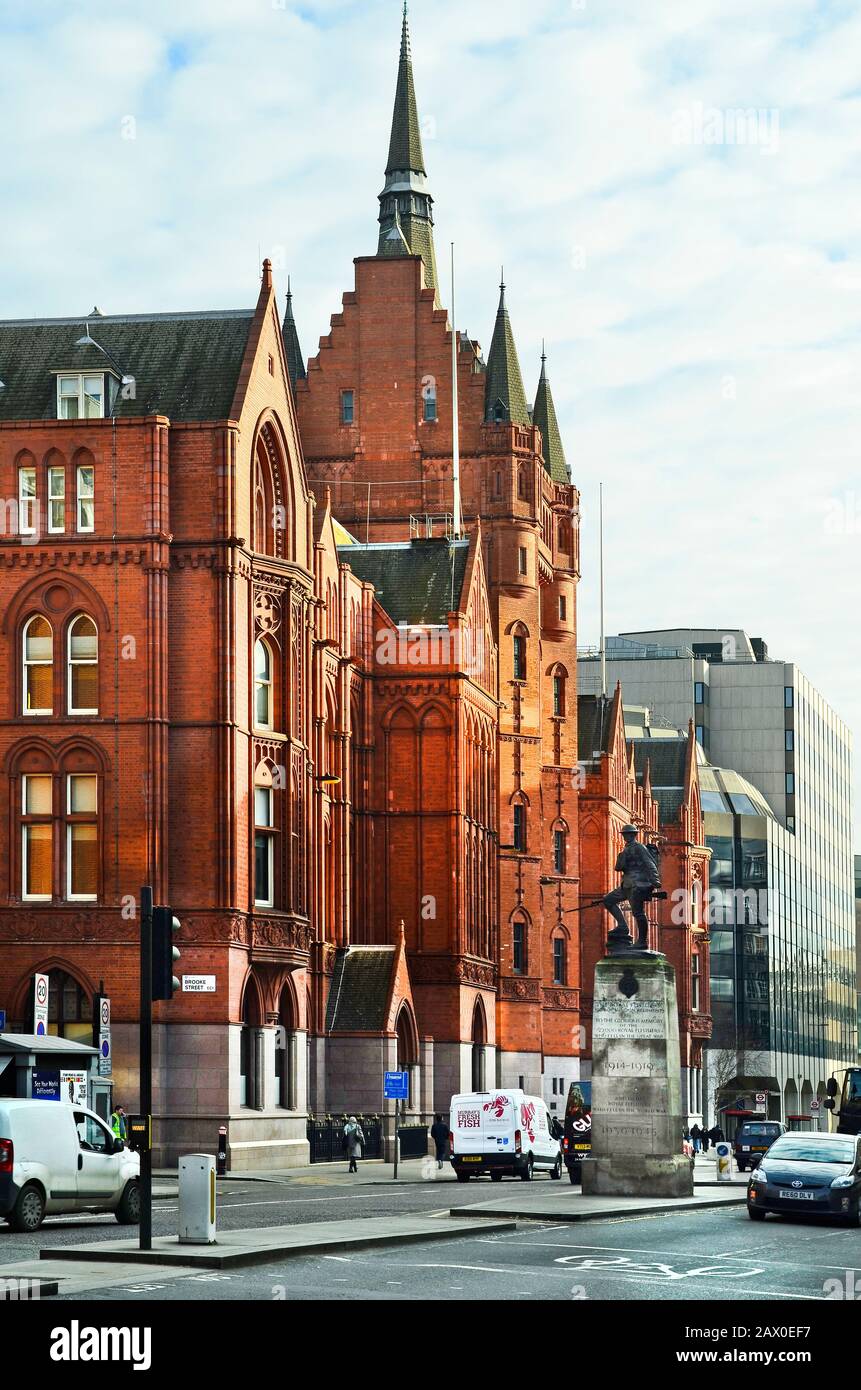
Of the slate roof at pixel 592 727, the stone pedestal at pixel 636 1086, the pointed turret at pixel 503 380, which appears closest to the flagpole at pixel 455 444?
the pointed turret at pixel 503 380

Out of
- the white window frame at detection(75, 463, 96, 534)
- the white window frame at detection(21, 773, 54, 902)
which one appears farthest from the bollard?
the white window frame at detection(75, 463, 96, 534)

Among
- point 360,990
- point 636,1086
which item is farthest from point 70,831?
point 636,1086

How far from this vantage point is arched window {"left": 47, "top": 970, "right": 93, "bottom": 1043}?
53281 mm

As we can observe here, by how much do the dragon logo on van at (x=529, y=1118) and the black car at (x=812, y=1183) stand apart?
1706 cm

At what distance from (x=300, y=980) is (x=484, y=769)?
76.2 ft

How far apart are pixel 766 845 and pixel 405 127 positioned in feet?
232

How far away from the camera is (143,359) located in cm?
5691

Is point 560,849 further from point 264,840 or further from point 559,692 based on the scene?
point 264,840

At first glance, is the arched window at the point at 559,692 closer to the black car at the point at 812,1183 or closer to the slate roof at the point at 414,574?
the slate roof at the point at 414,574

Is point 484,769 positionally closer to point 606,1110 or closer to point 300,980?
point 300,980

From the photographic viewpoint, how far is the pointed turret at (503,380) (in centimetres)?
8662
